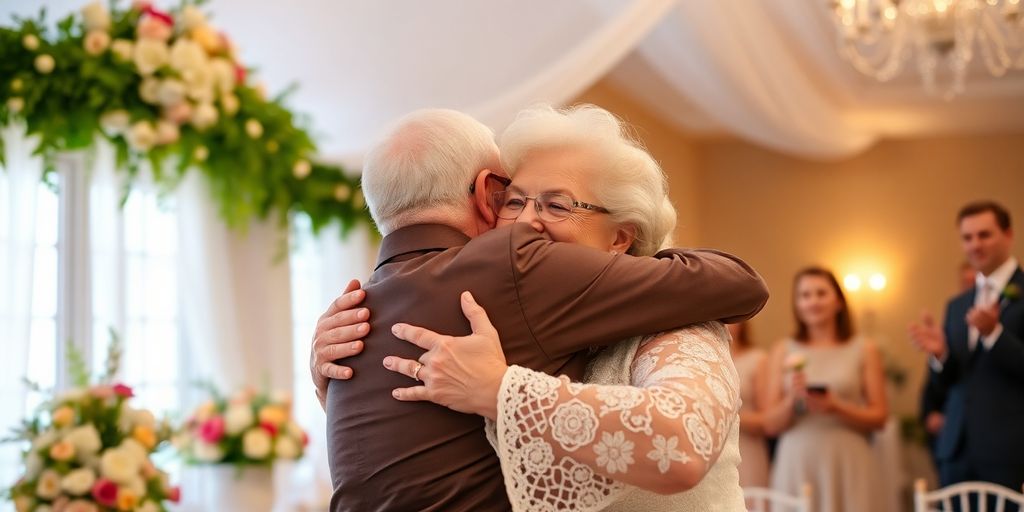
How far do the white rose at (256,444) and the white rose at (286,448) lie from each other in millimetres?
36

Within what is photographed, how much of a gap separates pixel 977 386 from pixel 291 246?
10.3 ft

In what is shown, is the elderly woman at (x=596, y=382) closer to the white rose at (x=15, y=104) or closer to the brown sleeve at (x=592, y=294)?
the brown sleeve at (x=592, y=294)

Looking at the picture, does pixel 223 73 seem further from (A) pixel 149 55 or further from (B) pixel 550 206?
(B) pixel 550 206

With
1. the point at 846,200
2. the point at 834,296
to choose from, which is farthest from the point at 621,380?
the point at 846,200

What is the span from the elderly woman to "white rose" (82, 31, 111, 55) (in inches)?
94.0

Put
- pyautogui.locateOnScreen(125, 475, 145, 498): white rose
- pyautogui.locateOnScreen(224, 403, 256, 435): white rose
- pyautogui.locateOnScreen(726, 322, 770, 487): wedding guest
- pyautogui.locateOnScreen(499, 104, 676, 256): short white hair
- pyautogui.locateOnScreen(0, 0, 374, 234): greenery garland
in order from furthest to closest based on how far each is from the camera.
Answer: pyautogui.locateOnScreen(726, 322, 770, 487): wedding guest → pyautogui.locateOnScreen(224, 403, 256, 435): white rose → pyautogui.locateOnScreen(0, 0, 374, 234): greenery garland → pyautogui.locateOnScreen(125, 475, 145, 498): white rose → pyautogui.locateOnScreen(499, 104, 676, 256): short white hair

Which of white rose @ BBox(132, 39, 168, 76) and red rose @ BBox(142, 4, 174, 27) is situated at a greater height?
red rose @ BBox(142, 4, 174, 27)

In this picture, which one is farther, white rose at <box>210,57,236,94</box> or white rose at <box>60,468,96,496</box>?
white rose at <box>210,57,236,94</box>

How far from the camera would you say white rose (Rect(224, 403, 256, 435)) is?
409 centimetres

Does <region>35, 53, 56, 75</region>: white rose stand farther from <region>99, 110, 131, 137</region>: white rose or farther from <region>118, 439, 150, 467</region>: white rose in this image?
<region>118, 439, 150, 467</region>: white rose

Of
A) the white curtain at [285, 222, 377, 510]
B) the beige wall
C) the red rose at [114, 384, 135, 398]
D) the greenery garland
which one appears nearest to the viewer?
the red rose at [114, 384, 135, 398]

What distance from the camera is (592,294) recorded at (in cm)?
165

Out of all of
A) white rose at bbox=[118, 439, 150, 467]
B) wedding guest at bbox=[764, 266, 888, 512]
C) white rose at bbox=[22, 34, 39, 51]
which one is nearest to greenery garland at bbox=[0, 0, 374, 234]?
white rose at bbox=[22, 34, 39, 51]

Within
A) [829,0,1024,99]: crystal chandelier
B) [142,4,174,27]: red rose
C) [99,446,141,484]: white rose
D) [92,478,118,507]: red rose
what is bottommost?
[92,478,118,507]: red rose
